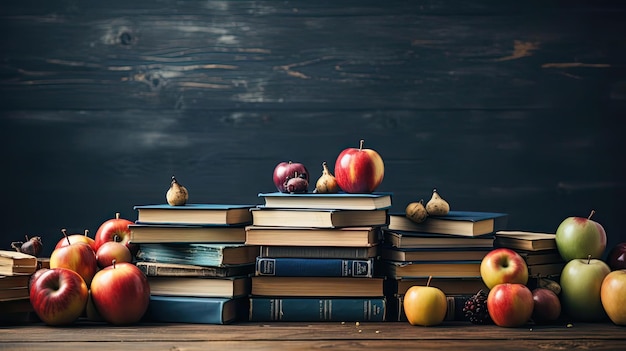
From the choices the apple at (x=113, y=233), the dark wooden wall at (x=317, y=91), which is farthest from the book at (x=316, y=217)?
the dark wooden wall at (x=317, y=91)

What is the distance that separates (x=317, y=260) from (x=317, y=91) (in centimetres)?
103

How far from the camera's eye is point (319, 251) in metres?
1.96

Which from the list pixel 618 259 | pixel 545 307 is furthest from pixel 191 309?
pixel 618 259

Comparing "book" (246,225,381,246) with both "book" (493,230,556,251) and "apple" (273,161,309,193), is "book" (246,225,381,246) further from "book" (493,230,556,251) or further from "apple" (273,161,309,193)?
"book" (493,230,556,251)

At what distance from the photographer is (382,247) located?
2.09 metres

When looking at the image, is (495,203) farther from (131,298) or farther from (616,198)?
(131,298)

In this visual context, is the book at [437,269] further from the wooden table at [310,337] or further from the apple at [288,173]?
the apple at [288,173]

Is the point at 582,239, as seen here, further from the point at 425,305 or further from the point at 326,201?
the point at 326,201

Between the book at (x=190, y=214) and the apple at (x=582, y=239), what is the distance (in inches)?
32.1

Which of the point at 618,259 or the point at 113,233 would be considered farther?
the point at 113,233

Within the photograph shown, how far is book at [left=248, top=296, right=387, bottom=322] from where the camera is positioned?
1.97 meters

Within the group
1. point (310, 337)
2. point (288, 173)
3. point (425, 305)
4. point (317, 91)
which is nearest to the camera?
point (310, 337)

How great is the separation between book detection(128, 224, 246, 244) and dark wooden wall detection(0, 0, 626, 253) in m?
0.85

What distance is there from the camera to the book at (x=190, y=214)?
6.49 ft
